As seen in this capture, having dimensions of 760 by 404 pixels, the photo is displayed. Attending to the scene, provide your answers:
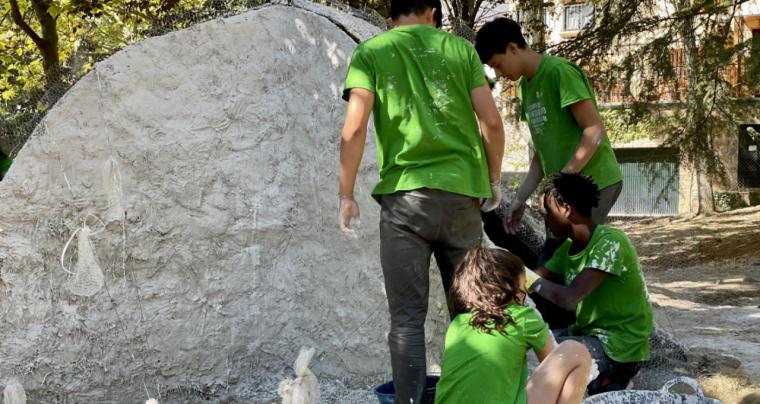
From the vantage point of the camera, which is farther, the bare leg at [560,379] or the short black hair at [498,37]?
the short black hair at [498,37]

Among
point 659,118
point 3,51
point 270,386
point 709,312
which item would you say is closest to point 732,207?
point 659,118

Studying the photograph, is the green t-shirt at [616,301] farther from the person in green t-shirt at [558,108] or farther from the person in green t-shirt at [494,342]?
the person in green t-shirt at [494,342]

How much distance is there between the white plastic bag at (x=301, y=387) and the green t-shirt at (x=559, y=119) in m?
1.46

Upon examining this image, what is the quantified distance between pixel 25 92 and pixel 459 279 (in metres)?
2.44

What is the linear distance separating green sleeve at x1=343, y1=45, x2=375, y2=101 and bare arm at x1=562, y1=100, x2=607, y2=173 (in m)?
1.13

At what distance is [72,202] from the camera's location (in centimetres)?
388

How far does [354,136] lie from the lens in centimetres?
296

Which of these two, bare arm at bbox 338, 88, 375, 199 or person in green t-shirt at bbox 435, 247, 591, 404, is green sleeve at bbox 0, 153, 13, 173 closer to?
bare arm at bbox 338, 88, 375, 199

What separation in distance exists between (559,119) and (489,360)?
5.23ft

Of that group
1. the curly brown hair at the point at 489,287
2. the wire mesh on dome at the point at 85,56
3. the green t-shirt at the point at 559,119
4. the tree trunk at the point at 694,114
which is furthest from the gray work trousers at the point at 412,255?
the tree trunk at the point at 694,114

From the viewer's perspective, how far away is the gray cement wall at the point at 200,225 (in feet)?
12.6

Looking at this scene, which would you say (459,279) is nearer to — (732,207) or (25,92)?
(25,92)

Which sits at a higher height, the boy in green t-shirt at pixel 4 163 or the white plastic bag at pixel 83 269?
the boy in green t-shirt at pixel 4 163

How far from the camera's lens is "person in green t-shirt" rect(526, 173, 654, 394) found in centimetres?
357
